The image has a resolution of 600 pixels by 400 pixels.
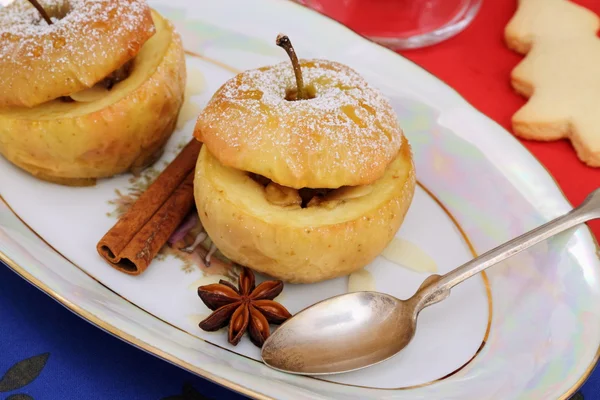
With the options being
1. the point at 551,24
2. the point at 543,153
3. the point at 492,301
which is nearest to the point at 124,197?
the point at 492,301

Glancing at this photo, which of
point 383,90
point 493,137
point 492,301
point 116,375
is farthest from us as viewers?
point 383,90

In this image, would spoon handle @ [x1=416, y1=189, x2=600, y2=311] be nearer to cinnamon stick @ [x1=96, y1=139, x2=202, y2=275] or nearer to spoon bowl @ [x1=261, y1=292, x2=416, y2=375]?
spoon bowl @ [x1=261, y1=292, x2=416, y2=375]

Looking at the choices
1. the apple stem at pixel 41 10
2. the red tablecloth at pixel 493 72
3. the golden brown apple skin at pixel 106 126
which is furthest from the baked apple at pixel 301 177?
the red tablecloth at pixel 493 72

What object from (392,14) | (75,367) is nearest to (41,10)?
(75,367)

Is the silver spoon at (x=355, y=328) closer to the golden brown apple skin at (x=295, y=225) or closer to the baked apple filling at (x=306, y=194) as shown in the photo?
the golden brown apple skin at (x=295, y=225)

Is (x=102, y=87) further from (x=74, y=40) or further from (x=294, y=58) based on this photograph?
(x=294, y=58)

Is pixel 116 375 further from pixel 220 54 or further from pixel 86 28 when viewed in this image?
pixel 220 54
